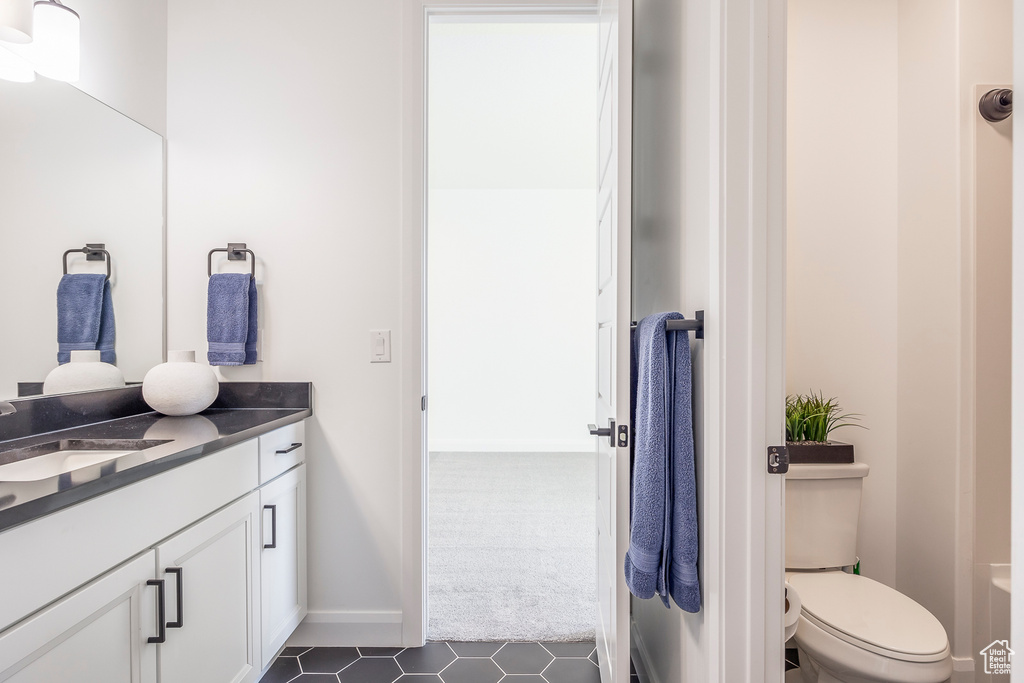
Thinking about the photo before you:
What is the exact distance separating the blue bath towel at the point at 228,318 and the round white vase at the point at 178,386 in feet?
0.37

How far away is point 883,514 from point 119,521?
7.45ft

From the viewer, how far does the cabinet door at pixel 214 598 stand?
3.79 ft

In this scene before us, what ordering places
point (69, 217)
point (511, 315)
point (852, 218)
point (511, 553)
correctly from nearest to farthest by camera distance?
point (69, 217) < point (852, 218) < point (511, 553) < point (511, 315)

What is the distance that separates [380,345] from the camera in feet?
6.24

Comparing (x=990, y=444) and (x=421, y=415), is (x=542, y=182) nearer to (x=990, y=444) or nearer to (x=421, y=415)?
(x=421, y=415)

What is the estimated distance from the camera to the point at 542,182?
15.9 feet

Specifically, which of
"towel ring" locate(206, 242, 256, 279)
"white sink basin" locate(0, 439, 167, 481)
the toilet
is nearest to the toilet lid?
the toilet

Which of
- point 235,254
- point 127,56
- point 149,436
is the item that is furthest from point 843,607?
point 127,56

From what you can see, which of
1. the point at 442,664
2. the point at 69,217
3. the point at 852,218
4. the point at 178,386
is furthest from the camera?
the point at 852,218

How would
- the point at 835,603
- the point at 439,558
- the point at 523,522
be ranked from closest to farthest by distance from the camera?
the point at 835,603
the point at 439,558
the point at 523,522

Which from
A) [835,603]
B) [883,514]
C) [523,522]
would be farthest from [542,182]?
[835,603]

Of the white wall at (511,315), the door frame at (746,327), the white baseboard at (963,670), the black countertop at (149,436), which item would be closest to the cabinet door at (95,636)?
the black countertop at (149,436)

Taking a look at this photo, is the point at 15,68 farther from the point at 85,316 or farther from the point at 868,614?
the point at 868,614

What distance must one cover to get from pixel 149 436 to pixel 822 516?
2.00 meters
